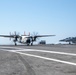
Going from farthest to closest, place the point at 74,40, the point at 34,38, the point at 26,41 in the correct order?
the point at 74,40 → the point at 34,38 → the point at 26,41

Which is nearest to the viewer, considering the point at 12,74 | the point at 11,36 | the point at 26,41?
the point at 12,74

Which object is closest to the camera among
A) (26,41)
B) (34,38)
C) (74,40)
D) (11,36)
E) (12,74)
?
(12,74)

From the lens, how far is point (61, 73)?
772 cm

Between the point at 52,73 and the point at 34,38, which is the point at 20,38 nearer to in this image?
the point at 34,38

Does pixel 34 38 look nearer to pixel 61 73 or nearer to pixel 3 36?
pixel 3 36

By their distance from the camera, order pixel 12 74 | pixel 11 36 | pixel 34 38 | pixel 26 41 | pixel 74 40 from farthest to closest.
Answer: pixel 74 40 → pixel 11 36 → pixel 34 38 → pixel 26 41 → pixel 12 74

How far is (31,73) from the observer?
7641 millimetres

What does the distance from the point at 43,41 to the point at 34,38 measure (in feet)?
156

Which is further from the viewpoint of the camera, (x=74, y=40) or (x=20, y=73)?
(x=74, y=40)

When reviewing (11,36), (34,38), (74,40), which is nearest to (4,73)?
(34,38)

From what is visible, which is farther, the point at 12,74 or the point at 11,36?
the point at 11,36

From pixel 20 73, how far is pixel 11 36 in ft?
229

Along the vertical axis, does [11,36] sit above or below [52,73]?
above

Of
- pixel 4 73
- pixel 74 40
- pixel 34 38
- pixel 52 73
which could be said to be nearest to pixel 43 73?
pixel 52 73
